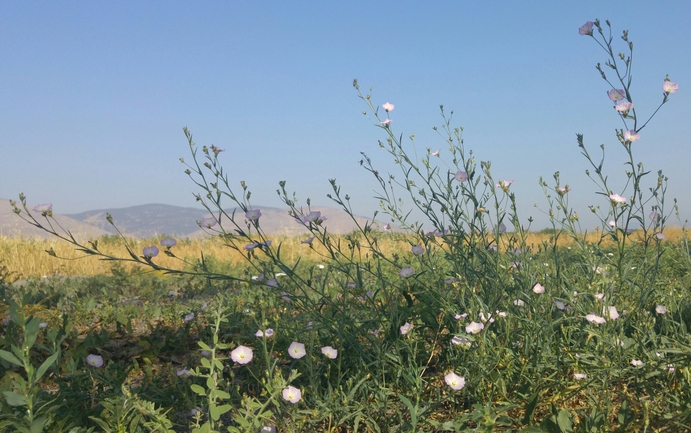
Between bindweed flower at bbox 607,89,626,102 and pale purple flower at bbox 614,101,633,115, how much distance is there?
87 millimetres

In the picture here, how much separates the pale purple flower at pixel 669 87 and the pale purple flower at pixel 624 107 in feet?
0.79

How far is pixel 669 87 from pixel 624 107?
0.27m

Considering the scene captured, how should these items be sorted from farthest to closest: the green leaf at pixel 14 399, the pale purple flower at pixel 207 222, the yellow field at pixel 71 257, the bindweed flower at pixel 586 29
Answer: the yellow field at pixel 71 257
the pale purple flower at pixel 207 222
the bindweed flower at pixel 586 29
the green leaf at pixel 14 399

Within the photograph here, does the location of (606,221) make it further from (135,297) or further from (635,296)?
(135,297)

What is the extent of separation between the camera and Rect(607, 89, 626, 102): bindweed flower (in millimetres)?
2131

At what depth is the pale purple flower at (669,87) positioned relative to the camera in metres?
2.15

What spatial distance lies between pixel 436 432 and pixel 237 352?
35.9 inches

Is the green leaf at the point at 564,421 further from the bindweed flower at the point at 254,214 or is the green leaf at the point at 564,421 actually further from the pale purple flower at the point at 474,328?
the bindweed flower at the point at 254,214

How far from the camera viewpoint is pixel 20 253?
34.6 ft

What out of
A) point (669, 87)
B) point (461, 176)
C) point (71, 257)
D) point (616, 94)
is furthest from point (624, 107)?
point (71, 257)

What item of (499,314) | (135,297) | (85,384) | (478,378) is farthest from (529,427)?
(135,297)

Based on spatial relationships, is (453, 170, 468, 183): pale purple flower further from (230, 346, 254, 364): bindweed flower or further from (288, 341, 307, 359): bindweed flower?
(230, 346, 254, 364): bindweed flower

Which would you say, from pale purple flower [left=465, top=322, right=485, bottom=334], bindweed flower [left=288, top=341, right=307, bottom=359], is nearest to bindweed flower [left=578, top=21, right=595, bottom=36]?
pale purple flower [left=465, top=322, right=485, bottom=334]

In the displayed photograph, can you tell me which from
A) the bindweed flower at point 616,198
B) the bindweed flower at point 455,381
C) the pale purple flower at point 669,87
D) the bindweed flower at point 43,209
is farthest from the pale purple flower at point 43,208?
the pale purple flower at point 669,87
